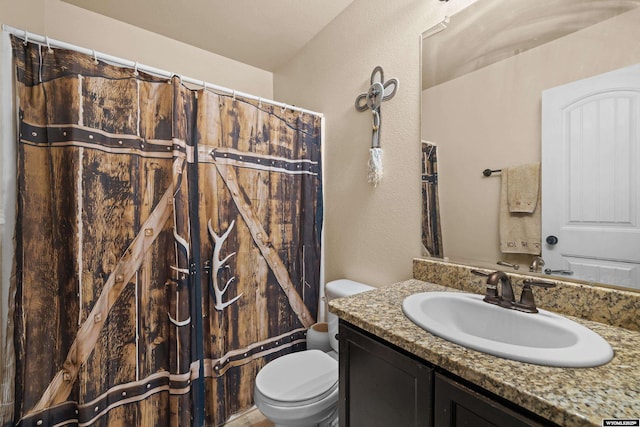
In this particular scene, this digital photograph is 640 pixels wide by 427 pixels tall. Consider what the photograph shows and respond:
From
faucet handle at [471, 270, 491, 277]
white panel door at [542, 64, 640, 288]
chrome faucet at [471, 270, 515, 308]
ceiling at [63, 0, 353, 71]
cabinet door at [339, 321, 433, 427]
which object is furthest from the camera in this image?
ceiling at [63, 0, 353, 71]

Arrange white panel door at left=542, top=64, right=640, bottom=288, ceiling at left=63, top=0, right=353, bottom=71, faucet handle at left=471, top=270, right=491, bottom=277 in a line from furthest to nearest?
1. ceiling at left=63, top=0, right=353, bottom=71
2. faucet handle at left=471, top=270, right=491, bottom=277
3. white panel door at left=542, top=64, right=640, bottom=288

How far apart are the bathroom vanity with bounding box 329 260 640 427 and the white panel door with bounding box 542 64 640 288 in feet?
0.70

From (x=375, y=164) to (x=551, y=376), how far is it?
1163 mm

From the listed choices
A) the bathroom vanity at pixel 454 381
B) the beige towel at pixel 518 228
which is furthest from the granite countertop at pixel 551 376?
the beige towel at pixel 518 228

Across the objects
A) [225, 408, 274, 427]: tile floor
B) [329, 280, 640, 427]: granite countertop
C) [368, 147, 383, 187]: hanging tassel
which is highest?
[368, 147, 383, 187]: hanging tassel

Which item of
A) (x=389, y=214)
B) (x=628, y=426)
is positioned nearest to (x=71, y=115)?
(x=389, y=214)

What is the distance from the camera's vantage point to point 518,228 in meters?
1.06

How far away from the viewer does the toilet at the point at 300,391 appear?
1.14 m

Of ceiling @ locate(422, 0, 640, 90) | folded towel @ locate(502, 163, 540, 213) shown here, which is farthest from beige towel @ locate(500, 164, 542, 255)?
ceiling @ locate(422, 0, 640, 90)

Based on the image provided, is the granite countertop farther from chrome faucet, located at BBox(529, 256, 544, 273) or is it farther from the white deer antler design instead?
the white deer antler design

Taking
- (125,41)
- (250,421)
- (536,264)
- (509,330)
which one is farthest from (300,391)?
(125,41)

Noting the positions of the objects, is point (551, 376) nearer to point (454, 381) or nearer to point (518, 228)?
point (454, 381)

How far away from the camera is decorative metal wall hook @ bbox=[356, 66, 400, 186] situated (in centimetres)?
152

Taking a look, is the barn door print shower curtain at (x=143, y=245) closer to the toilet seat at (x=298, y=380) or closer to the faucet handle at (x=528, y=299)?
the toilet seat at (x=298, y=380)
